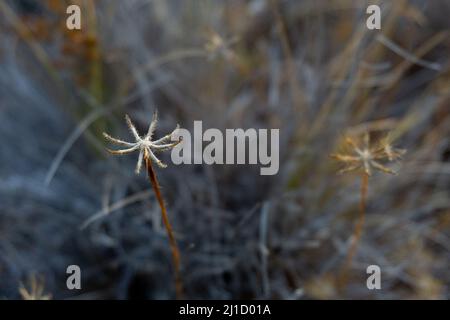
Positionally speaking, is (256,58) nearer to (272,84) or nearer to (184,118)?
(272,84)

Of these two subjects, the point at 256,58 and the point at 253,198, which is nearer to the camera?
the point at 253,198

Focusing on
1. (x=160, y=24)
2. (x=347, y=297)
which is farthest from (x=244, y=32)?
(x=347, y=297)
